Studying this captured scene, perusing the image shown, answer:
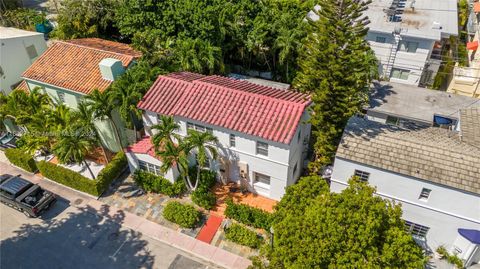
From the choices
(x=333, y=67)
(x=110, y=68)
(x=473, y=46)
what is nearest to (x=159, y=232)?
(x=110, y=68)

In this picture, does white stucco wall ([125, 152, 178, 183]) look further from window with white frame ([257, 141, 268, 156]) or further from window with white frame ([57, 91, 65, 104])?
window with white frame ([57, 91, 65, 104])

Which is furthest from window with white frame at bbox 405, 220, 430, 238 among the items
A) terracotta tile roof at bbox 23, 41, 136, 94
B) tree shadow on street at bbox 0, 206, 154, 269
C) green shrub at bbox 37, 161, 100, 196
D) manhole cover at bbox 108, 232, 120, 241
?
terracotta tile roof at bbox 23, 41, 136, 94

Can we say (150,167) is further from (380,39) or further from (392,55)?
(392,55)

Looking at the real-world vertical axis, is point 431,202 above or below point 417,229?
above

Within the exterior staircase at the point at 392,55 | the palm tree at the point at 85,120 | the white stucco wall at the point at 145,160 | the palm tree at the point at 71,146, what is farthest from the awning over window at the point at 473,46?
the palm tree at the point at 71,146

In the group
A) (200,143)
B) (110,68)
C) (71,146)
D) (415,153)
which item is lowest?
(71,146)

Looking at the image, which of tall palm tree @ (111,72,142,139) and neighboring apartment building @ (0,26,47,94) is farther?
neighboring apartment building @ (0,26,47,94)
